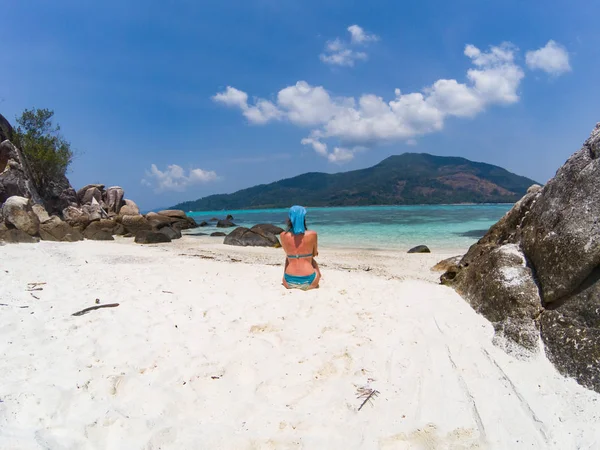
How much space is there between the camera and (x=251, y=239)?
1859 centimetres

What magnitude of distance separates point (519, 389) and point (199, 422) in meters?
3.01

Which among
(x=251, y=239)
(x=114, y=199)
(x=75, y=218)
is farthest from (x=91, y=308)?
(x=114, y=199)

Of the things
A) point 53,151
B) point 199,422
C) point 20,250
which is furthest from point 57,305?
point 53,151

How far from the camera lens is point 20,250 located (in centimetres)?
1086

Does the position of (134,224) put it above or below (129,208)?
below

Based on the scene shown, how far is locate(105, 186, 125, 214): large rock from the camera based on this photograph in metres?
34.2

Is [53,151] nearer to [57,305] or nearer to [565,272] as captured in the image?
[57,305]

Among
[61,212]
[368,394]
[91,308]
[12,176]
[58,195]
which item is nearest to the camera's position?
[368,394]

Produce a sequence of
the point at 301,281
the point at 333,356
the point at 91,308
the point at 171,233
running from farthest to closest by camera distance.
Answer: the point at 171,233 → the point at 301,281 → the point at 91,308 → the point at 333,356

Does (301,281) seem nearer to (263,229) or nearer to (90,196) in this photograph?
(263,229)

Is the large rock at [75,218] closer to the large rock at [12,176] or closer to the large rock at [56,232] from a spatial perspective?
the large rock at [12,176]

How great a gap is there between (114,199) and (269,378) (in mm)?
36641

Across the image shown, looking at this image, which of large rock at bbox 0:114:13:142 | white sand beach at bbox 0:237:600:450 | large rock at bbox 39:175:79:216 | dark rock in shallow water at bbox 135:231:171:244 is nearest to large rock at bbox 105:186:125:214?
large rock at bbox 39:175:79:216

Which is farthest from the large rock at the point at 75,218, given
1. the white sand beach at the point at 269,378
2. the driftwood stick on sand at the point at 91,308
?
the driftwood stick on sand at the point at 91,308
